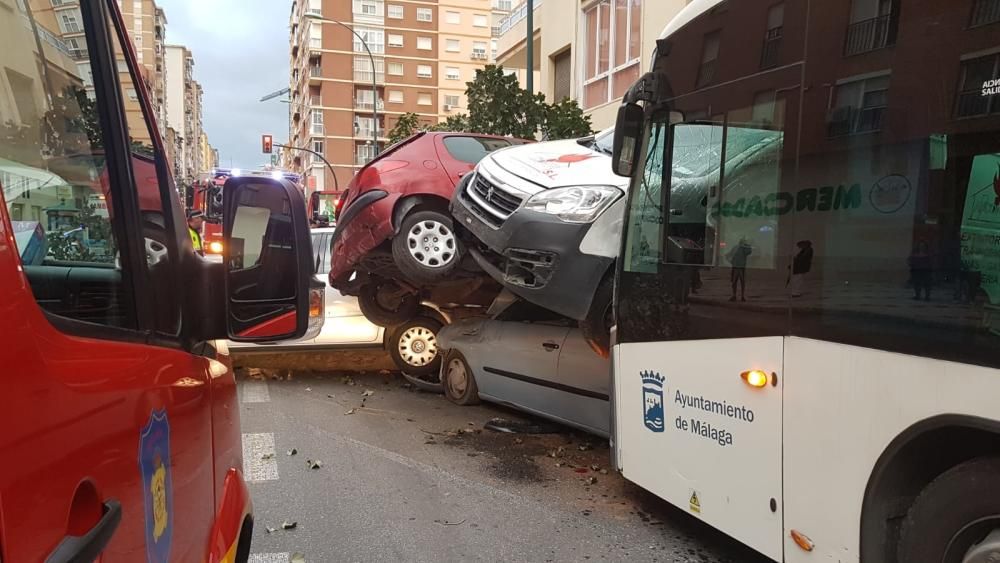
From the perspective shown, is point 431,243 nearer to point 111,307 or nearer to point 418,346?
point 418,346

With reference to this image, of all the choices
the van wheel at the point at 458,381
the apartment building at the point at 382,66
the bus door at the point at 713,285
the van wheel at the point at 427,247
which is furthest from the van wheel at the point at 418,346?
the apartment building at the point at 382,66

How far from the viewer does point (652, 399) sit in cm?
398

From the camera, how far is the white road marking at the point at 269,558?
3854 millimetres

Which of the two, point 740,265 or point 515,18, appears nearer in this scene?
point 740,265

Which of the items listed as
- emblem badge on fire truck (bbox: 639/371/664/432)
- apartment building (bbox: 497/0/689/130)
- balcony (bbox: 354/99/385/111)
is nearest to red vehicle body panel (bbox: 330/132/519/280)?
emblem badge on fire truck (bbox: 639/371/664/432)

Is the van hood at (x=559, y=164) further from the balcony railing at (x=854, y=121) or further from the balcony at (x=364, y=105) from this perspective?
the balcony at (x=364, y=105)

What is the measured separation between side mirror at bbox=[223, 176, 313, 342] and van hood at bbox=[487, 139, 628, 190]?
3.38 meters

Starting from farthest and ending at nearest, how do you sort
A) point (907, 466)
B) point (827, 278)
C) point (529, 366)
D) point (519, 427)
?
1. point (519, 427)
2. point (529, 366)
3. point (827, 278)
4. point (907, 466)

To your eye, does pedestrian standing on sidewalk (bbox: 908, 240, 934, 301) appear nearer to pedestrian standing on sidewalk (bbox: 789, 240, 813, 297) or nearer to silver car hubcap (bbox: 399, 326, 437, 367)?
pedestrian standing on sidewalk (bbox: 789, 240, 813, 297)

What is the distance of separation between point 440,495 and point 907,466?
3.13m

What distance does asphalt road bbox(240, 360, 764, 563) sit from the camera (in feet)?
13.4

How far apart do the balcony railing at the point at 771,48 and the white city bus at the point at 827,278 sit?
1 cm

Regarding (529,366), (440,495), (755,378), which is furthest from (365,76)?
(755,378)

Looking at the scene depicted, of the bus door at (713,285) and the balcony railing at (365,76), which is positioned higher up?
the balcony railing at (365,76)
